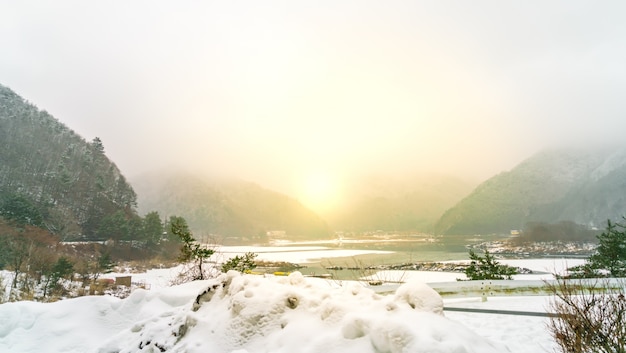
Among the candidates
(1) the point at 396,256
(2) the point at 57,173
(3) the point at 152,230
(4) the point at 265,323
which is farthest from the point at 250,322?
(2) the point at 57,173

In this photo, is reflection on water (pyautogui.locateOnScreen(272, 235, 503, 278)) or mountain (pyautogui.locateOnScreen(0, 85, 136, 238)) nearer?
reflection on water (pyautogui.locateOnScreen(272, 235, 503, 278))

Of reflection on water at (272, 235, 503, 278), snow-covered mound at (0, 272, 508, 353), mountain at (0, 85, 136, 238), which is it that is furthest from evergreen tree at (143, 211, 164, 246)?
snow-covered mound at (0, 272, 508, 353)

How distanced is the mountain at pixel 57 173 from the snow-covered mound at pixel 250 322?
6246 cm

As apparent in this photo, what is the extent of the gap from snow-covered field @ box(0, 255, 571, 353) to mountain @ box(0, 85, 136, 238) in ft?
205

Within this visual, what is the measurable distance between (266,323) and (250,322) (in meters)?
0.24

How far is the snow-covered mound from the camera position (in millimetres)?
3434

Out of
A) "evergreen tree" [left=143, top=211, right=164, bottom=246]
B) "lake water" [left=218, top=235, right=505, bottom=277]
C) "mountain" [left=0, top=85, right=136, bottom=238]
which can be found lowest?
"lake water" [left=218, top=235, right=505, bottom=277]

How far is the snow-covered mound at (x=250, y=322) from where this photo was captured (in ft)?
11.3

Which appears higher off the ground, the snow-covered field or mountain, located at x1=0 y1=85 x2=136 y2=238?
mountain, located at x1=0 y1=85 x2=136 y2=238

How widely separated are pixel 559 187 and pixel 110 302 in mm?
243946

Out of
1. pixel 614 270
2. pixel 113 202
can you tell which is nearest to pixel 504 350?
pixel 614 270

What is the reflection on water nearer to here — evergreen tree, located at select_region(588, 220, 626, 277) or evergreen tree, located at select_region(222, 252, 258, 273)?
evergreen tree, located at select_region(222, 252, 258, 273)

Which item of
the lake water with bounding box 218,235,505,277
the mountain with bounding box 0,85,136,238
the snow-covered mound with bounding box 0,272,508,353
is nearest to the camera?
the snow-covered mound with bounding box 0,272,508,353

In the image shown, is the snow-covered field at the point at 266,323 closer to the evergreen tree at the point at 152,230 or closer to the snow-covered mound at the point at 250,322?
the snow-covered mound at the point at 250,322
